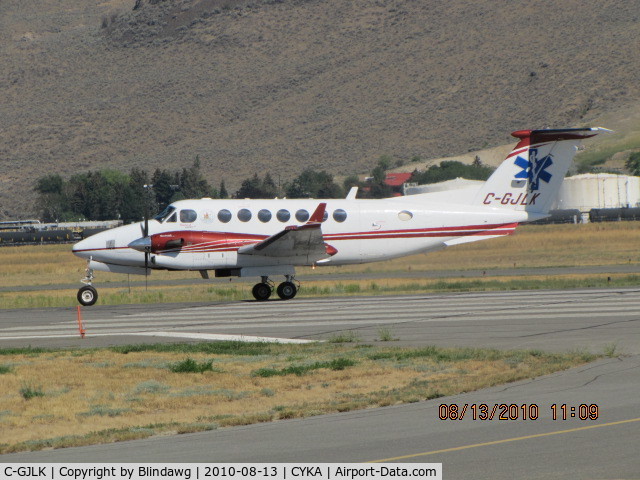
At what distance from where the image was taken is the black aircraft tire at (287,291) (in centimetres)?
3453

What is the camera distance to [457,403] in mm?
14242

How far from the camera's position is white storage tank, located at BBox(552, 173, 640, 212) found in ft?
377

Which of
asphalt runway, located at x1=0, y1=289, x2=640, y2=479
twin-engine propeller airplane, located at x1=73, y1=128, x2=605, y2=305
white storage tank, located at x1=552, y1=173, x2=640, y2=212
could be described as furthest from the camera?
white storage tank, located at x1=552, y1=173, x2=640, y2=212

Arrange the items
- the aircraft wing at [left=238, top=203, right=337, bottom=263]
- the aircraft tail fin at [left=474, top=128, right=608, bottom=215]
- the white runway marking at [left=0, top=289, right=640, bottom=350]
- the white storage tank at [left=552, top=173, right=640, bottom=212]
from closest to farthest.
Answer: the white runway marking at [left=0, top=289, right=640, bottom=350], the aircraft wing at [left=238, top=203, right=337, bottom=263], the aircraft tail fin at [left=474, top=128, right=608, bottom=215], the white storage tank at [left=552, top=173, right=640, bottom=212]

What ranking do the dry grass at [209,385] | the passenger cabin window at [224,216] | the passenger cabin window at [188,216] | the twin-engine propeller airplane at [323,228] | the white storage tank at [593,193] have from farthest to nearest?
the white storage tank at [593,193] → the passenger cabin window at [224,216] → the passenger cabin window at [188,216] → the twin-engine propeller airplane at [323,228] → the dry grass at [209,385]

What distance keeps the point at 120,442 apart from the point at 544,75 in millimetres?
166444

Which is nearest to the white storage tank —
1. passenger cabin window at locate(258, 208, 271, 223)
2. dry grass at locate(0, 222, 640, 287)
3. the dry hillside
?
dry grass at locate(0, 222, 640, 287)

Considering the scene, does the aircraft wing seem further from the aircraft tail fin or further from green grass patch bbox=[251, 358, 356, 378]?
green grass patch bbox=[251, 358, 356, 378]

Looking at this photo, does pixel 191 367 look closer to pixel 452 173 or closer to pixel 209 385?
pixel 209 385

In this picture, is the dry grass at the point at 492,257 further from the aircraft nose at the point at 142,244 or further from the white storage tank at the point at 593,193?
the white storage tank at the point at 593,193

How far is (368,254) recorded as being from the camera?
115ft

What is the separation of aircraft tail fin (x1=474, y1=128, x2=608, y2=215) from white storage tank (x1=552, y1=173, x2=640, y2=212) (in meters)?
80.6

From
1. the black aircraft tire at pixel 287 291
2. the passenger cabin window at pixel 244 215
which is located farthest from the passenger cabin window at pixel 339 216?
the passenger cabin window at pixel 244 215

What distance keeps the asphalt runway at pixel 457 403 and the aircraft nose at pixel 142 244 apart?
4.95 m
